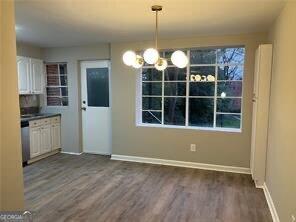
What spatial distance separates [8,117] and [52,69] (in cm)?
417

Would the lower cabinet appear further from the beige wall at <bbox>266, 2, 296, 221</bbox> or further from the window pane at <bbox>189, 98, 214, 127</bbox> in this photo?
the beige wall at <bbox>266, 2, 296, 221</bbox>

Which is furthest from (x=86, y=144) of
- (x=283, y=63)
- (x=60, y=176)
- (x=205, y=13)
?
(x=283, y=63)

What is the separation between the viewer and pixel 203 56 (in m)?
4.46

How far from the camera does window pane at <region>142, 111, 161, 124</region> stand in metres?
4.86

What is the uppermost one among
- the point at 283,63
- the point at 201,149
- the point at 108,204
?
the point at 283,63

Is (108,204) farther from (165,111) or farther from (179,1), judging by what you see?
(179,1)

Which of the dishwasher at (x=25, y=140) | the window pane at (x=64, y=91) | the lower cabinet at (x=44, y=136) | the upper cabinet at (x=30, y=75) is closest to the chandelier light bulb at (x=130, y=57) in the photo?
the dishwasher at (x=25, y=140)

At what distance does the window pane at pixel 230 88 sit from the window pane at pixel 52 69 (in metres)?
3.69

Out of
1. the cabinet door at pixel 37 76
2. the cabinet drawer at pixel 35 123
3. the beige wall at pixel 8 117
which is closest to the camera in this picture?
the beige wall at pixel 8 117

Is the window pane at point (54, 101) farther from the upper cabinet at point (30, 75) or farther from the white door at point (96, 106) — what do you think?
the white door at point (96, 106)

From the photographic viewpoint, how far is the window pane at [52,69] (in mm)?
5586

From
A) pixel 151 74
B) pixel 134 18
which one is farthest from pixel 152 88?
pixel 134 18

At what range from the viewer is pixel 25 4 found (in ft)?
8.56

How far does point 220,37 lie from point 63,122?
3.84m
